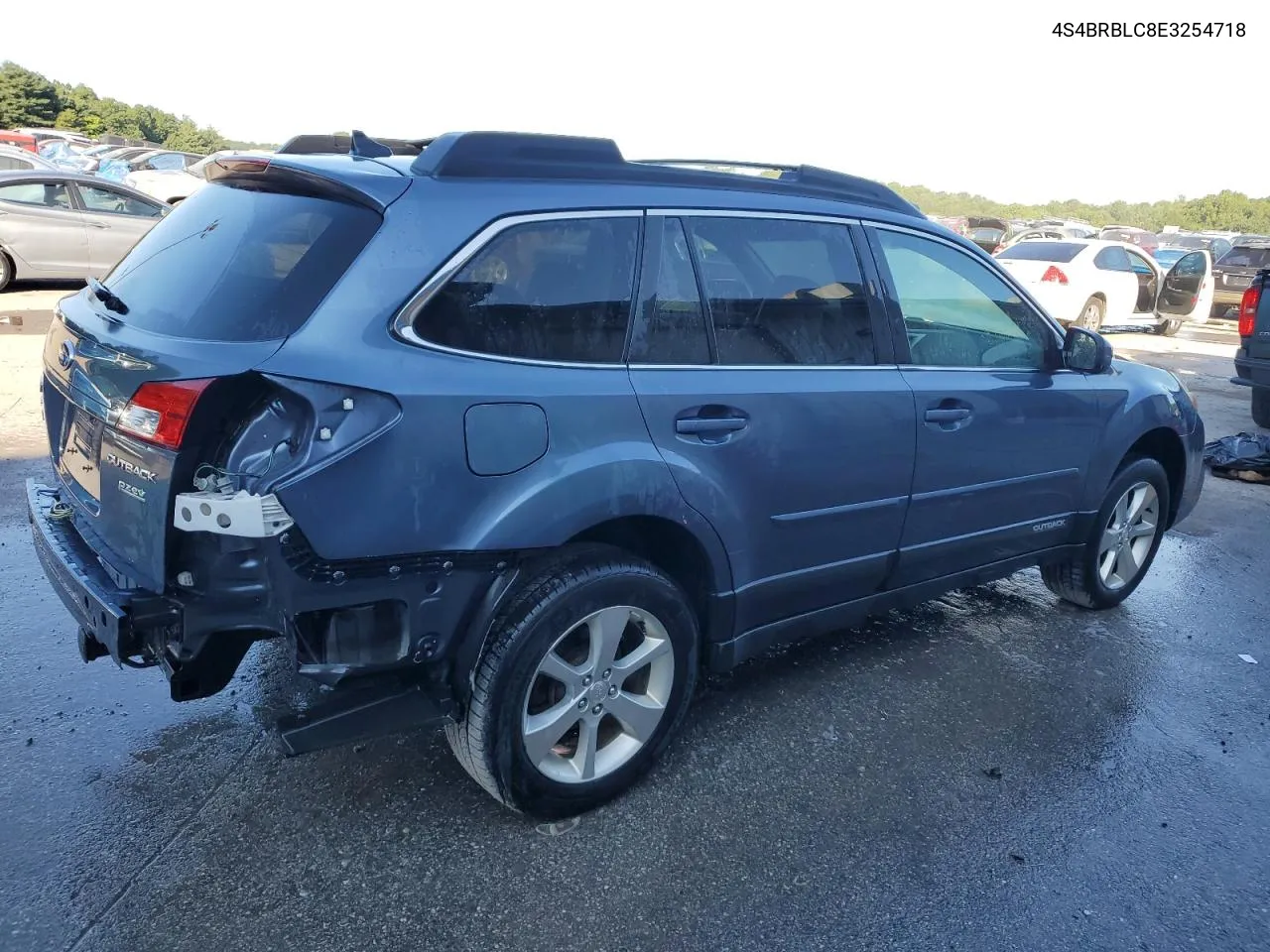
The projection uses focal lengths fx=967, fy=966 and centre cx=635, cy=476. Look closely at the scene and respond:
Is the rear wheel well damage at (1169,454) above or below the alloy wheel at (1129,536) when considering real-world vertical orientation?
above

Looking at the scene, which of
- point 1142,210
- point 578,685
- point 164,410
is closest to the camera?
point 164,410

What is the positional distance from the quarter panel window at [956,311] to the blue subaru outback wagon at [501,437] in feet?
0.09

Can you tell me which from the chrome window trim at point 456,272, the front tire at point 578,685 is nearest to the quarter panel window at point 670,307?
the chrome window trim at point 456,272

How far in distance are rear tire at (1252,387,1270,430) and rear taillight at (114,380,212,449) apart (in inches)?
380

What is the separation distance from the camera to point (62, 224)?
1201 centimetres

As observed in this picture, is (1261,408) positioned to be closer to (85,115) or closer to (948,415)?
(948,415)

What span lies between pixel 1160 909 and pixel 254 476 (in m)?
2.66

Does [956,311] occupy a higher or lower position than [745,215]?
lower

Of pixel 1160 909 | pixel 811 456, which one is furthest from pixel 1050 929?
pixel 811 456

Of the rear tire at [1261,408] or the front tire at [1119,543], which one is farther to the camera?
the rear tire at [1261,408]

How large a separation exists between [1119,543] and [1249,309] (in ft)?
17.8

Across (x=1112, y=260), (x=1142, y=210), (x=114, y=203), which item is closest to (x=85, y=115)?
(x=114, y=203)

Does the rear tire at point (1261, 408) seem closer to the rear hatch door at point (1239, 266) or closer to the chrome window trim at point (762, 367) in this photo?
the chrome window trim at point (762, 367)

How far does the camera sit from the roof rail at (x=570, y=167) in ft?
8.55
